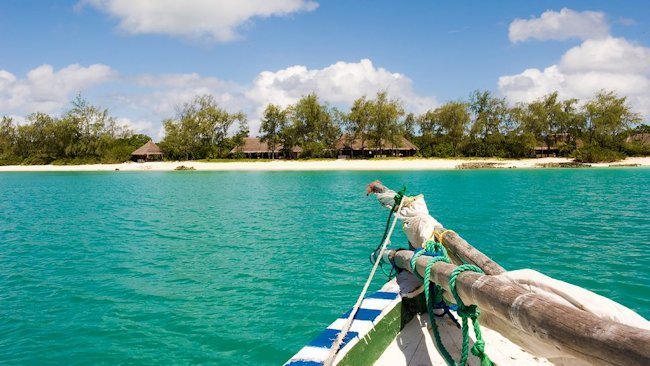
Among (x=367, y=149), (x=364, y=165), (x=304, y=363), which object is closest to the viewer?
(x=304, y=363)

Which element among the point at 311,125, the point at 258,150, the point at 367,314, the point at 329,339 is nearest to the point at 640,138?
the point at 311,125

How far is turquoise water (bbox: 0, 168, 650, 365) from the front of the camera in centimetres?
827

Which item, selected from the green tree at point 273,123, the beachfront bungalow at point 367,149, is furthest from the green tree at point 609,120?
the green tree at point 273,123

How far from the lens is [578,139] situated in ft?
290

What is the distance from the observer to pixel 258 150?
326 feet

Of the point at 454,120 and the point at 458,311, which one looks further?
the point at 454,120

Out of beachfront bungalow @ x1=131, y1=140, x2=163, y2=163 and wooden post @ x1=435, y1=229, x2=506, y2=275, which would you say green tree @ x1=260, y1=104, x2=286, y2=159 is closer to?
beachfront bungalow @ x1=131, y1=140, x2=163, y2=163

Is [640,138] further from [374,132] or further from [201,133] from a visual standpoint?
[201,133]

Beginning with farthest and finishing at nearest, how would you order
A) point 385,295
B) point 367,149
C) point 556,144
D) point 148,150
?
point 148,150, point 367,149, point 556,144, point 385,295

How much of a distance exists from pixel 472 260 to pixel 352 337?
1.95 m

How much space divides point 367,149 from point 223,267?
84.4 m

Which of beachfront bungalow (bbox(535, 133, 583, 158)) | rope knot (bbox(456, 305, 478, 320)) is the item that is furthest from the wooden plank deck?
beachfront bungalow (bbox(535, 133, 583, 158))

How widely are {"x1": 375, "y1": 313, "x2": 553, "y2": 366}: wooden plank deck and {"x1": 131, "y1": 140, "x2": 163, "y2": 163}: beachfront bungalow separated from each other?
106189 mm

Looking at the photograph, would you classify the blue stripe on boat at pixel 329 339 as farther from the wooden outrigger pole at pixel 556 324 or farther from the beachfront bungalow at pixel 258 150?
the beachfront bungalow at pixel 258 150
